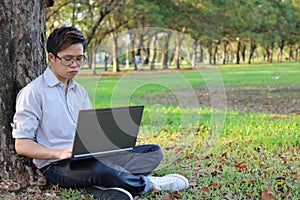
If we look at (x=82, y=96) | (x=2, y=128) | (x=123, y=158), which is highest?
(x=82, y=96)

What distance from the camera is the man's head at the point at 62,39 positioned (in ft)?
10.6

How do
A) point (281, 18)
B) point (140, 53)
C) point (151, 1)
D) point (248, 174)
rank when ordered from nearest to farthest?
point (248, 174)
point (140, 53)
point (151, 1)
point (281, 18)

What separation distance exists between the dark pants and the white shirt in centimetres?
13

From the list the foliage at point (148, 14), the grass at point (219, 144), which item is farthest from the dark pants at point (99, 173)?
the foliage at point (148, 14)

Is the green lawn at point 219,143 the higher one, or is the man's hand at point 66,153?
the man's hand at point 66,153

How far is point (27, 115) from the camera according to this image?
319 cm

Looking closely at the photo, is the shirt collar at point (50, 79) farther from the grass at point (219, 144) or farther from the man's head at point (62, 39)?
the grass at point (219, 144)

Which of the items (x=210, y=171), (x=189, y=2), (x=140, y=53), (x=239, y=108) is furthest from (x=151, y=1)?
(x=210, y=171)

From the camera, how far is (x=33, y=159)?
3.51 meters

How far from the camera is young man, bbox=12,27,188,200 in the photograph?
10.5 ft

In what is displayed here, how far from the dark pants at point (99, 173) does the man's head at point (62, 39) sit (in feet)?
2.74

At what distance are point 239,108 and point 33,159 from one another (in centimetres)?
669

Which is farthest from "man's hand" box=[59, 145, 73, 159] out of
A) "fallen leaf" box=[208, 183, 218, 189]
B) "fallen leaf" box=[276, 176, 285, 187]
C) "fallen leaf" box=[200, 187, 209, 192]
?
"fallen leaf" box=[276, 176, 285, 187]

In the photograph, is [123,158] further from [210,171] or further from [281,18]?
[281,18]
